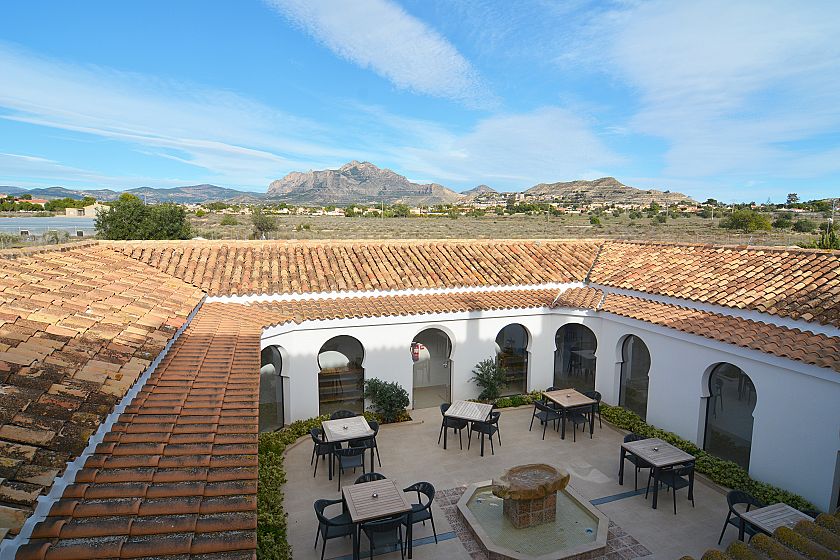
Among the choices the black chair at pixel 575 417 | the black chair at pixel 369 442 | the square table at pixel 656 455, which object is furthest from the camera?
the black chair at pixel 575 417

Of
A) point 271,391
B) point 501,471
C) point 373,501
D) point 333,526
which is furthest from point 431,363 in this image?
point 333,526

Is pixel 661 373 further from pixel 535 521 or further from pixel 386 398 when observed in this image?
pixel 386 398

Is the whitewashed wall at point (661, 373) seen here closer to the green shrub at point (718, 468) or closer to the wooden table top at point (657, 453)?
the green shrub at point (718, 468)

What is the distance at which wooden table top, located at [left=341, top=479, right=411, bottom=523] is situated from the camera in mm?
8125

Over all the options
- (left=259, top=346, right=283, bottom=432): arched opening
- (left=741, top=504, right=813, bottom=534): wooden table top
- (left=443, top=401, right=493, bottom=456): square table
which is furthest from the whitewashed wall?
(left=443, top=401, right=493, bottom=456): square table

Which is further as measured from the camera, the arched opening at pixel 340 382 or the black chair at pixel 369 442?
the arched opening at pixel 340 382

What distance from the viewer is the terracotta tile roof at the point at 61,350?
3.81 m

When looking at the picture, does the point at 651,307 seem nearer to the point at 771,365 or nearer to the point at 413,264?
the point at 771,365

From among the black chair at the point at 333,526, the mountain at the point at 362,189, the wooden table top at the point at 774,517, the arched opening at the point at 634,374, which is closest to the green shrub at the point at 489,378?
the arched opening at the point at 634,374

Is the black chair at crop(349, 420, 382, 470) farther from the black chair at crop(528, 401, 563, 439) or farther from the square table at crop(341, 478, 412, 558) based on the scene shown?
the black chair at crop(528, 401, 563, 439)

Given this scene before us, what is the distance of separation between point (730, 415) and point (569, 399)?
467 cm

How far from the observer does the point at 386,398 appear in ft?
46.4

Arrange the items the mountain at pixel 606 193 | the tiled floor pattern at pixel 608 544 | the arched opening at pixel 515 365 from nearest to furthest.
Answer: the tiled floor pattern at pixel 608 544 → the arched opening at pixel 515 365 → the mountain at pixel 606 193

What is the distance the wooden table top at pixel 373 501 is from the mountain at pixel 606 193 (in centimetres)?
7427
